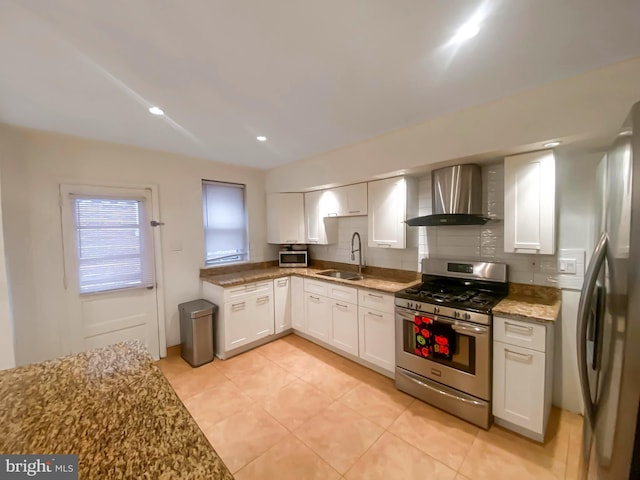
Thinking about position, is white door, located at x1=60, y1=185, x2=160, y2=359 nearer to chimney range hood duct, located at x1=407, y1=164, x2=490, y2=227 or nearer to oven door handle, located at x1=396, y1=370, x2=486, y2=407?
oven door handle, located at x1=396, y1=370, x2=486, y2=407

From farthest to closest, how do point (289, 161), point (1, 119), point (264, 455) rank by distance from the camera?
point (289, 161) < point (1, 119) < point (264, 455)

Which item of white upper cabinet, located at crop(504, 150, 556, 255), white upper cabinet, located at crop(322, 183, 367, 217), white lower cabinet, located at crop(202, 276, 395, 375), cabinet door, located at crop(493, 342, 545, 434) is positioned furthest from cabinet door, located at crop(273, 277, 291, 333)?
white upper cabinet, located at crop(504, 150, 556, 255)

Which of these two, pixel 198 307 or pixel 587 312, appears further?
pixel 198 307

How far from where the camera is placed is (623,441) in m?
0.73

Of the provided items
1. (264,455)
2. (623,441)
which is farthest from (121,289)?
(623,441)

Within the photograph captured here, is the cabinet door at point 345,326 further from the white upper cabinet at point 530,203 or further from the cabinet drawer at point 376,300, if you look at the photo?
the white upper cabinet at point 530,203

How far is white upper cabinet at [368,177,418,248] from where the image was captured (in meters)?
2.72

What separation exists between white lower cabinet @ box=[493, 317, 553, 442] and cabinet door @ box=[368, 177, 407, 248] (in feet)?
3.90

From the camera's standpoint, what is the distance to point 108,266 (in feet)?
8.89

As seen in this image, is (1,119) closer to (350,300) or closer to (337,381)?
(350,300)

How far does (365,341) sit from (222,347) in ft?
5.39

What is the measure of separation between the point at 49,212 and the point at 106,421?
255 centimetres

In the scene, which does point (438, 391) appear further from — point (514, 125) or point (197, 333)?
point (197, 333)

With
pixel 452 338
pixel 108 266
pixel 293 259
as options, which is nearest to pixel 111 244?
pixel 108 266
